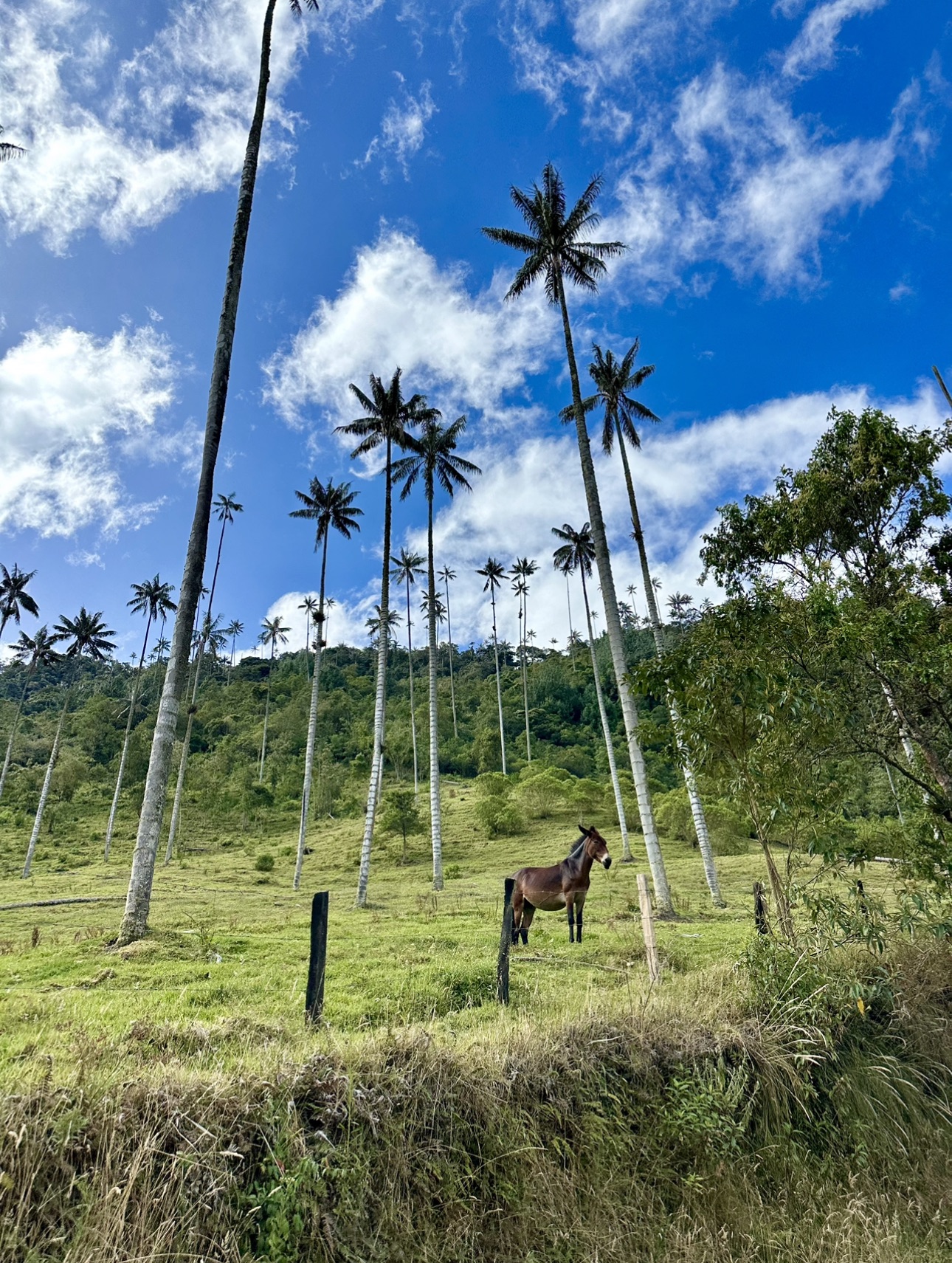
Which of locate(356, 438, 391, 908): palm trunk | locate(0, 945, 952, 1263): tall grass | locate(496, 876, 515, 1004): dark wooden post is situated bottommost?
locate(0, 945, 952, 1263): tall grass

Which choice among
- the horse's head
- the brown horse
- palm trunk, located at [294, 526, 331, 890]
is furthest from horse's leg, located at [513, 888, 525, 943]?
palm trunk, located at [294, 526, 331, 890]

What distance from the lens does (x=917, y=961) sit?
818cm

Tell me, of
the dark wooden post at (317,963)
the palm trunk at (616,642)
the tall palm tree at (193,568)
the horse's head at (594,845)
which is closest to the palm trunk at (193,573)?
the tall palm tree at (193,568)

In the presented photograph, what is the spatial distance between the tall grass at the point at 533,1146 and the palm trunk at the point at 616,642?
31.6 ft

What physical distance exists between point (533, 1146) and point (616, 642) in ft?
45.7

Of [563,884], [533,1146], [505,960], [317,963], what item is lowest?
[533,1146]

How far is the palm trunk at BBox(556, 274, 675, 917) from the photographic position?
17.2 m

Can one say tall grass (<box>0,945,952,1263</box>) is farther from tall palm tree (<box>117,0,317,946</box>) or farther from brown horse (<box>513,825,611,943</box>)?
tall palm tree (<box>117,0,317,946</box>)

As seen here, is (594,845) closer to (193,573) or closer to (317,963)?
(317,963)

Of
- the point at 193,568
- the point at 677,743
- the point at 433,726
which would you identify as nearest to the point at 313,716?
the point at 433,726

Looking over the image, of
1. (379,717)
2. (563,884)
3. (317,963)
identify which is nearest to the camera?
(317,963)

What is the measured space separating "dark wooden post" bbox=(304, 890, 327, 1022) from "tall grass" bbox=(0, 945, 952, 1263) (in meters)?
1.11

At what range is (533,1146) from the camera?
4.95 m

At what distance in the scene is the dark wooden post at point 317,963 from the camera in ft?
20.7
